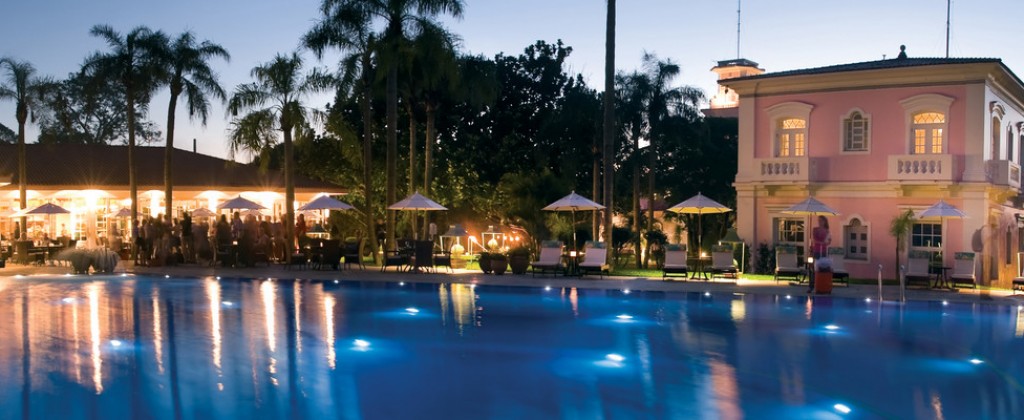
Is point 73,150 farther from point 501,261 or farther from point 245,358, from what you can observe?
point 245,358

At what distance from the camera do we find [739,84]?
2648 cm

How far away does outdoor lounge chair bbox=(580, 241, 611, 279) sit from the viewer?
23.1m

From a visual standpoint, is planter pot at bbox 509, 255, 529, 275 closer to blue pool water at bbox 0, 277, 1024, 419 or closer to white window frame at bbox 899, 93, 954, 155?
blue pool water at bbox 0, 277, 1024, 419

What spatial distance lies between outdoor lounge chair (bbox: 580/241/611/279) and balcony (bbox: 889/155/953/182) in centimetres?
824

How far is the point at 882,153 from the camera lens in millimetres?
24766

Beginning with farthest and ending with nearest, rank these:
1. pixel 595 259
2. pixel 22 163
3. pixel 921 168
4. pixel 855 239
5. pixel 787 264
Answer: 1. pixel 22 163
2. pixel 855 239
3. pixel 921 168
4. pixel 595 259
5. pixel 787 264

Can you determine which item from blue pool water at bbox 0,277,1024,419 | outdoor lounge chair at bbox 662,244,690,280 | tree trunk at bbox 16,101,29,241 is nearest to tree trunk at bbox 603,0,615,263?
outdoor lounge chair at bbox 662,244,690,280

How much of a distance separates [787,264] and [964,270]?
12.9ft

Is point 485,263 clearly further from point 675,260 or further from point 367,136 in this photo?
point 367,136

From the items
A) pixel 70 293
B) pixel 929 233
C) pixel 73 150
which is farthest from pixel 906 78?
pixel 73 150

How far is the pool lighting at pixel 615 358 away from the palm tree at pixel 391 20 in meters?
14.9

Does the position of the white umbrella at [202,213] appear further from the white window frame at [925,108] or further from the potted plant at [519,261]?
the white window frame at [925,108]

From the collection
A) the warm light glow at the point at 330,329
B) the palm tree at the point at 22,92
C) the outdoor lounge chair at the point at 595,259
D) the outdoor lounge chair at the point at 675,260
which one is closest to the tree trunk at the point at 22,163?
the palm tree at the point at 22,92

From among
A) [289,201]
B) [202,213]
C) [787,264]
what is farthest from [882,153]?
[202,213]
